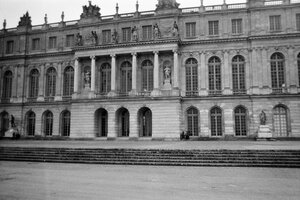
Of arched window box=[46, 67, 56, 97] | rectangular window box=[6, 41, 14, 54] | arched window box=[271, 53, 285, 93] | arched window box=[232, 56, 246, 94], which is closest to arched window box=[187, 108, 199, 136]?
arched window box=[232, 56, 246, 94]

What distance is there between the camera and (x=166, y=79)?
33.6 meters

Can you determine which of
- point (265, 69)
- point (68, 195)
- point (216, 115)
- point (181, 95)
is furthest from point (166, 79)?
point (68, 195)

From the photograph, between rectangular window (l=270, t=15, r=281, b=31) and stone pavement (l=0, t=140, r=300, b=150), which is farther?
rectangular window (l=270, t=15, r=281, b=31)

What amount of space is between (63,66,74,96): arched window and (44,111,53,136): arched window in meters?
3.65

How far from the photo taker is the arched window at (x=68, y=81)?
38.2 m

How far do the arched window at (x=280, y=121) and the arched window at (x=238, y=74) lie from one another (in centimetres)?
440

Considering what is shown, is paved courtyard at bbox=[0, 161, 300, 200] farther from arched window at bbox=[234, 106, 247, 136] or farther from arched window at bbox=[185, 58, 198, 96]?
arched window at bbox=[185, 58, 198, 96]

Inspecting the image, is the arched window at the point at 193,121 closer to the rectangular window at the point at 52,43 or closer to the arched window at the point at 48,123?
the arched window at the point at 48,123

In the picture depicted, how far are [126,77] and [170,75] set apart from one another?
5.89 meters

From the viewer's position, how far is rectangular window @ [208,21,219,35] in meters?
34.3

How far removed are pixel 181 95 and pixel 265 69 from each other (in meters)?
9.85

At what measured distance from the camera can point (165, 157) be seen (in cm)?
1691

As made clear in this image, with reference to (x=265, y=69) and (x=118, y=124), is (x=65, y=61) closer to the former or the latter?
(x=118, y=124)

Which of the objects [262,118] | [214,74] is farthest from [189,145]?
[214,74]
